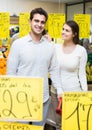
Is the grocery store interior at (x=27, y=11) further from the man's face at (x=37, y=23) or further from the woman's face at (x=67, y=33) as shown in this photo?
the man's face at (x=37, y=23)

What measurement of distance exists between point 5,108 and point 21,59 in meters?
0.65

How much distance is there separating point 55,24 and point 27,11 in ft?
13.3

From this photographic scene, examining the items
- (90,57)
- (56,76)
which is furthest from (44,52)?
(90,57)

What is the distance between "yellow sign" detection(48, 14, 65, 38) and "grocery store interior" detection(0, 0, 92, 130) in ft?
0.11

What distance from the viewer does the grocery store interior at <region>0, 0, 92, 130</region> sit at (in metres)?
2.73

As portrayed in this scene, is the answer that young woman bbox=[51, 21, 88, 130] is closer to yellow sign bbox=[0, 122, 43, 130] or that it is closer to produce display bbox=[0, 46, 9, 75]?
produce display bbox=[0, 46, 9, 75]

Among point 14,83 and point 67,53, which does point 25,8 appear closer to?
point 67,53

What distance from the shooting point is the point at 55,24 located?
2.82 metres

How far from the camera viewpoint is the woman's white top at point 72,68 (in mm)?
2348

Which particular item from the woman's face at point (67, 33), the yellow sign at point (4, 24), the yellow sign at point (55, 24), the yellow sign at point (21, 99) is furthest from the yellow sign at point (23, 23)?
the yellow sign at point (21, 99)

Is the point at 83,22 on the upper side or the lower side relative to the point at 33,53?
upper

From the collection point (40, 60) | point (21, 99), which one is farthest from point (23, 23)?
point (21, 99)

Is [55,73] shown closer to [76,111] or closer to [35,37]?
[35,37]

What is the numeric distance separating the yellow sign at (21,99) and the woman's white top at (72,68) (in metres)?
1.03
